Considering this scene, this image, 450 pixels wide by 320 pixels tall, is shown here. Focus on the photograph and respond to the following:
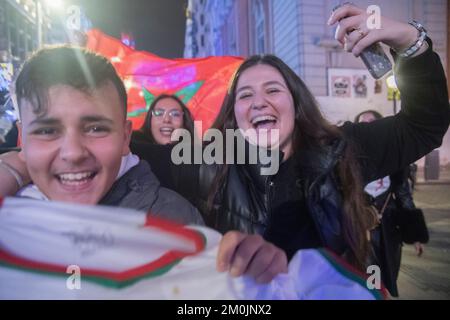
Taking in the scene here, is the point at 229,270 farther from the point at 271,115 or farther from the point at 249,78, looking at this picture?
the point at 249,78

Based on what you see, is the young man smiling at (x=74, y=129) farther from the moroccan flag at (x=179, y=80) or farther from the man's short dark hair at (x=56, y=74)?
the moroccan flag at (x=179, y=80)

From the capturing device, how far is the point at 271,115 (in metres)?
1.44

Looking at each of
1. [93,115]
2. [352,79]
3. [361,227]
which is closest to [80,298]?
[93,115]

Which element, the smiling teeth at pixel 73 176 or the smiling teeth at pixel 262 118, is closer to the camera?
the smiling teeth at pixel 73 176

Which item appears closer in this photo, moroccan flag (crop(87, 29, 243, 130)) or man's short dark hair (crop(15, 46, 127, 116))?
man's short dark hair (crop(15, 46, 127, 116))

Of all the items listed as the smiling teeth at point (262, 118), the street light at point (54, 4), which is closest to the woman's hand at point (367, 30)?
the smiling teeth at point (262, 118)

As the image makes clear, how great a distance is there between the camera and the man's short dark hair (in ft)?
3.92

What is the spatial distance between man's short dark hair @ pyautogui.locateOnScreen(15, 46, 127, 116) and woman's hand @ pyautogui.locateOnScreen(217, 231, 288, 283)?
0.77m

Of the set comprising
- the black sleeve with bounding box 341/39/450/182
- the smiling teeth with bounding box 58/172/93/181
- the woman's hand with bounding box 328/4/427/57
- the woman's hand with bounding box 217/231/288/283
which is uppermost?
the woman's hand with bounding box 328/4/427/57

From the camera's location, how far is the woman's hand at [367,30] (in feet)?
4.22

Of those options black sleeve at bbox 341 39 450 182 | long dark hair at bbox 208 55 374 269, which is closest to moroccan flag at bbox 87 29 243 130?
long dark hair at bbox 208 55 374 269

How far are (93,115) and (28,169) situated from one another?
32 centimetres

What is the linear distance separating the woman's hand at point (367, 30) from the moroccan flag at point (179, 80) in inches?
67.6

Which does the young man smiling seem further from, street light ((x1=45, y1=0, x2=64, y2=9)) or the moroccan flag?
the moroccan flag
